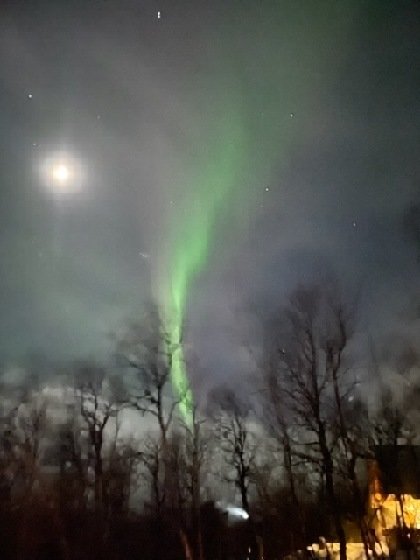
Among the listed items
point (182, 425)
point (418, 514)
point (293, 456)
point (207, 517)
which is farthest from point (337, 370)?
point (207, 517)

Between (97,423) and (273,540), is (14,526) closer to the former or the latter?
(97,423)

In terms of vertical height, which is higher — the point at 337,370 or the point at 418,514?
the point at 337,370

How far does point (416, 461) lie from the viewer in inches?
574

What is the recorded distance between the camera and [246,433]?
69.2 feet

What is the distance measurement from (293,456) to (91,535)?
23.4ft

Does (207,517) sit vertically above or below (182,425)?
below

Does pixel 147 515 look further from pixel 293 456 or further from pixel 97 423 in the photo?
pixel 293 456

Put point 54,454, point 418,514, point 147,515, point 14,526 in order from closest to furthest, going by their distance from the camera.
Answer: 1. point 418,514
2. point 14,526
3. point 54,454
4. point 147,515

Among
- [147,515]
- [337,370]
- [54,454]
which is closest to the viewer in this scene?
[337,370]

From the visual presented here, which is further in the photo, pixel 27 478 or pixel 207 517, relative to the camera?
pixel 207 517

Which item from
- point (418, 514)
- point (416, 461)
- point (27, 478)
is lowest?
point (418, 514)

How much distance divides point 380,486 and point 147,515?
30.4 ft

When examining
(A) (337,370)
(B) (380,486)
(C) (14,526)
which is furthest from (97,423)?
(B) (380,486)

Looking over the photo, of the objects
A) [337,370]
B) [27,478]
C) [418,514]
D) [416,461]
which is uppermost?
[337,370]
